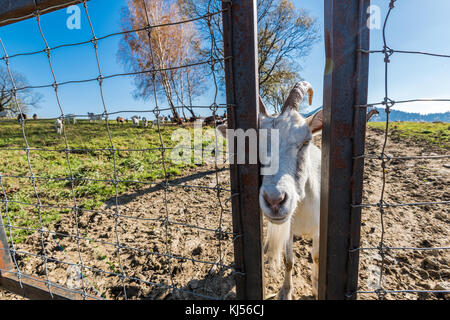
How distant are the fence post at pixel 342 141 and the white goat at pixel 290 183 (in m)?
0.30

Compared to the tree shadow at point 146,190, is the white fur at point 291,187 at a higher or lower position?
higher

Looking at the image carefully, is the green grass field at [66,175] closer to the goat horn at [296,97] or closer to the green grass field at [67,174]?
the green grass field at [67,174]

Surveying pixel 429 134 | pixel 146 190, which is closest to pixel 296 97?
pixel 146 190

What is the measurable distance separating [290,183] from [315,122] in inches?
29.4

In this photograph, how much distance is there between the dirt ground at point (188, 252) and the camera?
2.49 m

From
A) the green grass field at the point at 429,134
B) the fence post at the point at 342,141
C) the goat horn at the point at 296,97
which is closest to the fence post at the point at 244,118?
the fence post at the point at 342,141

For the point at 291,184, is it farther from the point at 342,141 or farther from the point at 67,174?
the point at 67,174

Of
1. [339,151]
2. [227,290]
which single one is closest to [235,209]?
[339,151]

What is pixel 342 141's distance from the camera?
3.91ft

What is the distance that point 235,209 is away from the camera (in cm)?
142

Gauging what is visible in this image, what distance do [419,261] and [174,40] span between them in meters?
13.8

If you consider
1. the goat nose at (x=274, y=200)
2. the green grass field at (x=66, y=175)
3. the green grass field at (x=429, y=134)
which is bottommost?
the green grass field at (x=66, y=175)

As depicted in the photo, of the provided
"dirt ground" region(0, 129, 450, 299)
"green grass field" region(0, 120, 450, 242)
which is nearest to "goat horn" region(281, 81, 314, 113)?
"dirt ground" region(0, 129, 450, 299)

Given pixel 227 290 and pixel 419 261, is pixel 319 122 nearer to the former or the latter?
pixel 227 290
